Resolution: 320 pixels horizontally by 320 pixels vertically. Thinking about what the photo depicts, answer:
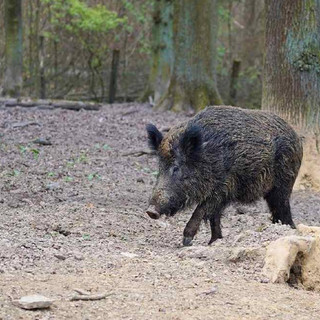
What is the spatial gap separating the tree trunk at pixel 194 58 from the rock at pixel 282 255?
11.2 meters

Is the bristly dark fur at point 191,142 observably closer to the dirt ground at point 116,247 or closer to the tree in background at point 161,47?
the dirt ground at point 116,247

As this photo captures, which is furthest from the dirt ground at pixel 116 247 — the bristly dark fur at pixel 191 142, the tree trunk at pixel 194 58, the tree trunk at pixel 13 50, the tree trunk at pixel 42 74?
the tree trunk at pixel 42 74

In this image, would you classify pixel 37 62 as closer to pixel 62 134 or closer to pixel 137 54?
pixel 137 54

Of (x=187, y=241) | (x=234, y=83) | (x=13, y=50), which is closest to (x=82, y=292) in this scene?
(x=187, y=241)

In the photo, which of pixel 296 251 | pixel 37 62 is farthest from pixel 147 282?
pixel 37 62

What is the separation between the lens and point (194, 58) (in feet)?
59.1

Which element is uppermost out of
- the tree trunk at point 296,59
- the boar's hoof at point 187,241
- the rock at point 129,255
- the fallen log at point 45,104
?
the tree trunk at point 296,59

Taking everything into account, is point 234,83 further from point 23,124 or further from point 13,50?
point 23,124

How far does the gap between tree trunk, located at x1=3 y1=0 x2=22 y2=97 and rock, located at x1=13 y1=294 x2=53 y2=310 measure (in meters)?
13.9

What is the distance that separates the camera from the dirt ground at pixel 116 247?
5.21 meters

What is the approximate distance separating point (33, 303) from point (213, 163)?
3.20m

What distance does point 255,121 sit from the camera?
812 centimetres

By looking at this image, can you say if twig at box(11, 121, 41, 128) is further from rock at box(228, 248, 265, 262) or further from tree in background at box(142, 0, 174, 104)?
rock at box(228, 248, 265, 262)

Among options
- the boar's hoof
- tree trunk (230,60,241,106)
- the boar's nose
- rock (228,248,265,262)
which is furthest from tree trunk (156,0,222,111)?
rock (228,248,265,262)
